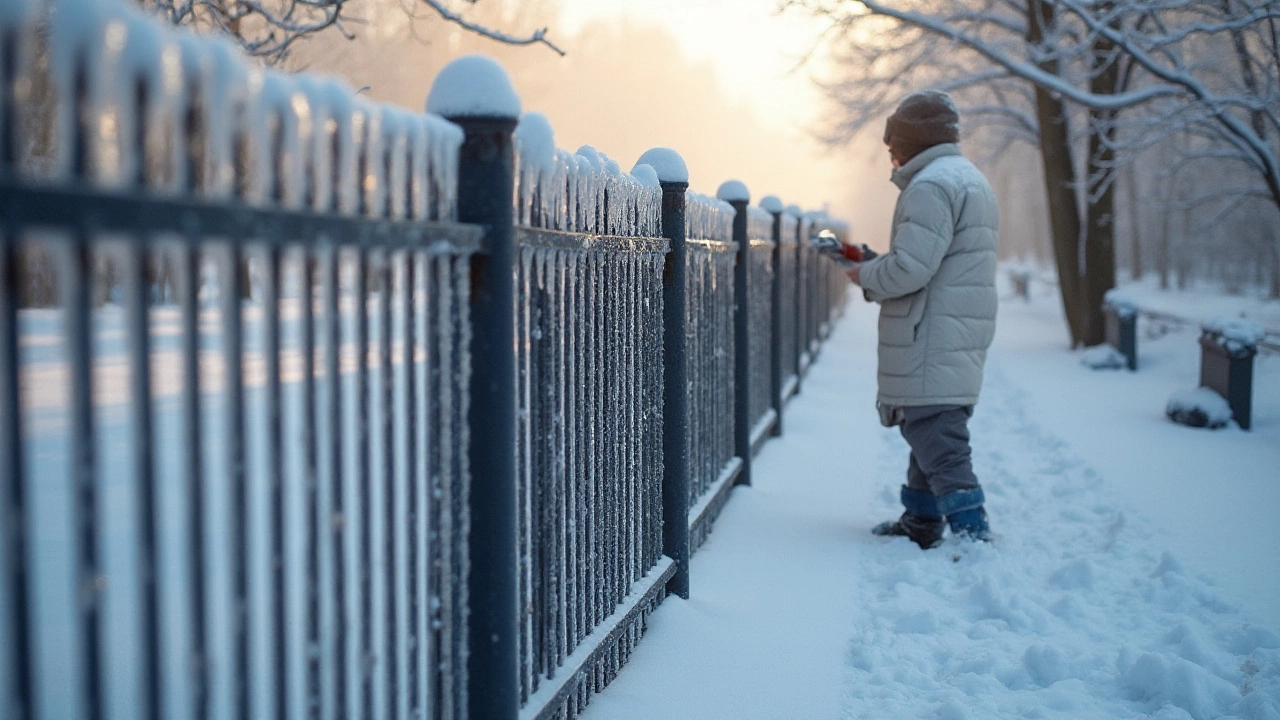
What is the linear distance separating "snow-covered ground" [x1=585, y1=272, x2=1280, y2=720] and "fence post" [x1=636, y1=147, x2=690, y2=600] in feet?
0.81

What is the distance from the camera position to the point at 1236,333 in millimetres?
7855

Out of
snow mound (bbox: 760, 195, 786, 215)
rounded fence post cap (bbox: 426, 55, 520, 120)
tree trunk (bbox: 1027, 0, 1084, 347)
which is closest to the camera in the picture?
rounded fence post cap (bbox: 426, 55, 520, 120)

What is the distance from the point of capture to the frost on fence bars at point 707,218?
439 centimetres

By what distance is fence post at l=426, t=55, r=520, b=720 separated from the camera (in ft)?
6.72

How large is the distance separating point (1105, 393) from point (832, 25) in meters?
4.88

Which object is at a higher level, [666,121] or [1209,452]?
[666,121]

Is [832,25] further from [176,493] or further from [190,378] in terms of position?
[190,378]

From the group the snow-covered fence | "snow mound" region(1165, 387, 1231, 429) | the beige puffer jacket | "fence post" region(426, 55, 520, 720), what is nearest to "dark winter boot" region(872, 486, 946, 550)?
the beige puffer jacket

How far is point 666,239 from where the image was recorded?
384 cm

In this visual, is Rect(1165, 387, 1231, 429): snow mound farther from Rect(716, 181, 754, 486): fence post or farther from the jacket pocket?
the jacket pocket

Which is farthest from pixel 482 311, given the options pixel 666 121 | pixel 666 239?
pixel 666 121

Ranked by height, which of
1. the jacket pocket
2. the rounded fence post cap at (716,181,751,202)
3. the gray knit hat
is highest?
the gray knit hat

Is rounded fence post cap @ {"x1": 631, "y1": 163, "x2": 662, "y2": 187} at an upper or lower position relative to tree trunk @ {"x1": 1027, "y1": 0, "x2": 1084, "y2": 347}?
lower

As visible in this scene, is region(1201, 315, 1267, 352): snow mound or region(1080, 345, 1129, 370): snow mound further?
region(1080, 345, 1129, 370): snow mound
